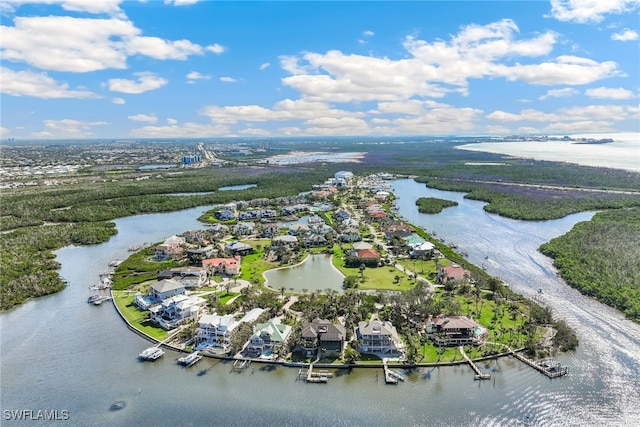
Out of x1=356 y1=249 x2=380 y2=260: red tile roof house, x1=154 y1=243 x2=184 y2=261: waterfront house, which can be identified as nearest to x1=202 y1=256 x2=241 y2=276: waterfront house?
x1=154 y1=243 x2=184 y2=261: waterfront house

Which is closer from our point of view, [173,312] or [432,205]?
[173,312]

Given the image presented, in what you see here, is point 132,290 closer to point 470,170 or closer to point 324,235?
point 324,235

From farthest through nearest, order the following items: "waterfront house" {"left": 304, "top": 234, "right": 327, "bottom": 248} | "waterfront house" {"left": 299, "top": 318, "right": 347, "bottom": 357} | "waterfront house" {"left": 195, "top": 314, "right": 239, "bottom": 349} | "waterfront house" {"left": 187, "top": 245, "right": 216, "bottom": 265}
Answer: "waterfront house" {"left": 304, "top": 234, "right": 327, "bottom": 248} < "waterfront house" {"left": 187, "top": 245, "right": 216, "bottom": 265} < "waterfront house" {"left": 195, "top": 314, "right": 239, "bottom": 349} < "waterfront house" {"left": 299, "top": 318, "right": 347, "bottom": 357}

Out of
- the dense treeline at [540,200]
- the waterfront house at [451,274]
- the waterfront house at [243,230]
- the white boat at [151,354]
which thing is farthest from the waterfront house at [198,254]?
the dense treeline at [540,200]

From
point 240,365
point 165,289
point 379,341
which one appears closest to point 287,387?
point 240,365

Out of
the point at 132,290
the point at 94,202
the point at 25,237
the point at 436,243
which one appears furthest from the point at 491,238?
the point at 94,202

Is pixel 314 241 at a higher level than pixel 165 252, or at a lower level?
higher

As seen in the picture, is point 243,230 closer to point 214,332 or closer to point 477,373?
point 214,332

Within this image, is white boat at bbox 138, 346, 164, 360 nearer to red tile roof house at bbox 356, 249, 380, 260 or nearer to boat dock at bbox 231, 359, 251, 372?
boat dock at bbox 231, 359, 251, 372
